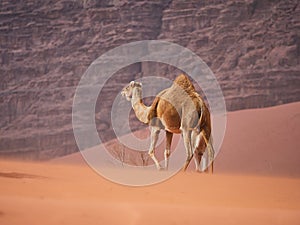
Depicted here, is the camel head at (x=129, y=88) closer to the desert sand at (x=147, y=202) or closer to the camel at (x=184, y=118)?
the camel at (x=184, y=118)

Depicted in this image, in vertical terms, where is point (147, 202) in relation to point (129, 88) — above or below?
below

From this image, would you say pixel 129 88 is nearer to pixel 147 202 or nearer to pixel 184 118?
pixel 184 118

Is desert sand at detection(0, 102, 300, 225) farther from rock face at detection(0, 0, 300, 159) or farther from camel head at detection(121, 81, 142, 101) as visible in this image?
rock face at detection(0, 0, 300, 159)

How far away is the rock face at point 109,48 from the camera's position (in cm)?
2623

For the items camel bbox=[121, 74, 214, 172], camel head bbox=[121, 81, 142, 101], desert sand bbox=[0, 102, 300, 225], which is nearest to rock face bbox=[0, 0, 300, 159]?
camel head bbox=[121, 81, 142, 101]

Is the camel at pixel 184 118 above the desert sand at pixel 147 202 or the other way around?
above

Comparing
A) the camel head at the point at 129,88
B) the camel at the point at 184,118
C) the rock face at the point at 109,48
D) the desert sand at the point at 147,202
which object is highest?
the rock face at the point at 109,48

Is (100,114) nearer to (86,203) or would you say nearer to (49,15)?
(49,15)

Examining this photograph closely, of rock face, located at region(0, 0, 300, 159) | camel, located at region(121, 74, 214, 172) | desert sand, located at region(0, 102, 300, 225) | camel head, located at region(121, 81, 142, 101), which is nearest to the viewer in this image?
desert sand, located at region(0, 102, 300, 225)

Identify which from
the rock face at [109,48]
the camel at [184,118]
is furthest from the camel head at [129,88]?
the rock face at [109,48]

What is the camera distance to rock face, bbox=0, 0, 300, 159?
1033 inches

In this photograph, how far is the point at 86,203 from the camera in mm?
5473

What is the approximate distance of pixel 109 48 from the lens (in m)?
29.3

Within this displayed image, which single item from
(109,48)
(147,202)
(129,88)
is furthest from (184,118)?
(109,48)
